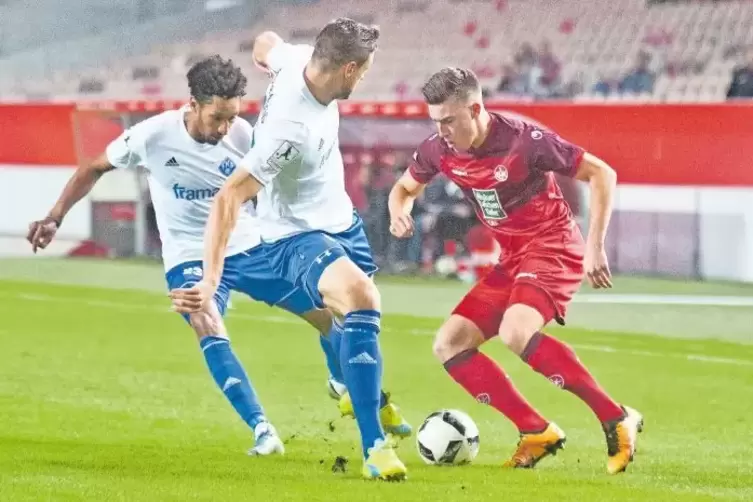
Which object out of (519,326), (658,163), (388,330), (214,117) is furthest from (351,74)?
(658,163)

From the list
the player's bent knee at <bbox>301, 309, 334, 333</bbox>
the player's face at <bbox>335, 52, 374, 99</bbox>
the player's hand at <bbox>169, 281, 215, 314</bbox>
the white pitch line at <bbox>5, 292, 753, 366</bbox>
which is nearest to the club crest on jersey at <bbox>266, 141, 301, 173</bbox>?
the player's face at <bbox>335, 52, 374, 99</bbox>

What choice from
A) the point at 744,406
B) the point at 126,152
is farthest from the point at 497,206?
the point at 744,406

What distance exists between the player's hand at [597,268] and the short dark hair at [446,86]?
884 mm

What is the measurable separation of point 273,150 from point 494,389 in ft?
5.26

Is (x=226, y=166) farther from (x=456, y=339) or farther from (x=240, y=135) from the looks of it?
(x=456, y=339)

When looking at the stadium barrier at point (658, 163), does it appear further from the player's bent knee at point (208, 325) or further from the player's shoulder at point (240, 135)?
the player's bent knee at point (208, 325)

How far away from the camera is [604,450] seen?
7629mm

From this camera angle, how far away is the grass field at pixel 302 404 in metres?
6.22

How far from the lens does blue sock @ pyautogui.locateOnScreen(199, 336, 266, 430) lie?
7238 millimetres

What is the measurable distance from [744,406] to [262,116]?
4.43m

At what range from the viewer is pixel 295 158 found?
6.39 m

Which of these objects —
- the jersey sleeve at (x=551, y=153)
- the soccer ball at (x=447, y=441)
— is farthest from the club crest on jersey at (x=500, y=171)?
the soccer ball at (x=447, y=441)

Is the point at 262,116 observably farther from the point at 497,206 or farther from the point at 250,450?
the point at 250,450

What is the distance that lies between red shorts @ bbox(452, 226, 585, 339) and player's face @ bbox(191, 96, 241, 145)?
142 cm
